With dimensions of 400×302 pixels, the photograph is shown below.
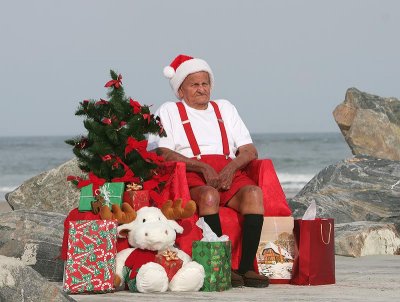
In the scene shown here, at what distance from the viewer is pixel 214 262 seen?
6852 millimetres

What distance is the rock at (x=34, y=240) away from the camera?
7809 mm

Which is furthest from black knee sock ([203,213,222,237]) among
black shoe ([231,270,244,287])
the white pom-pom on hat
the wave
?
the wave

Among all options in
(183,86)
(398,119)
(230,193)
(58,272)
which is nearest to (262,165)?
(230,193)

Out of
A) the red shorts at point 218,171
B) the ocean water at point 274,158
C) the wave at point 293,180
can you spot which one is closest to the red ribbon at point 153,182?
the red shorts at point 218,171

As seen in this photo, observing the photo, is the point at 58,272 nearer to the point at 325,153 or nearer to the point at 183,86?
the point at 183,86

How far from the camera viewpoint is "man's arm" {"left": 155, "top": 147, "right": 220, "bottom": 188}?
7375mm

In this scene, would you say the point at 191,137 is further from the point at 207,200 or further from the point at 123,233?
the point at 123,233

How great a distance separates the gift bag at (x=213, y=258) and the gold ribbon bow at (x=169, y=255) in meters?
0.13

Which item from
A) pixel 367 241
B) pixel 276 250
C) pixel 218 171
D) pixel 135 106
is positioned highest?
pixel 135 106

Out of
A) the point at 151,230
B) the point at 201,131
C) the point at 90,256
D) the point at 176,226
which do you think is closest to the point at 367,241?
the point at 201,131

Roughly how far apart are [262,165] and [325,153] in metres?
37.6

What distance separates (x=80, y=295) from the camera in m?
6.64

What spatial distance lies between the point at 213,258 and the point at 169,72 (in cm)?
166

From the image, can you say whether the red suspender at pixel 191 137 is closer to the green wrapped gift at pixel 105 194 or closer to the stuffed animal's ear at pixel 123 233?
the green wrapped gift at pixel 105 194
